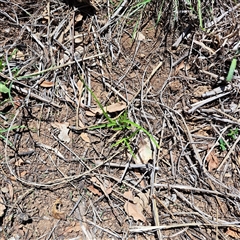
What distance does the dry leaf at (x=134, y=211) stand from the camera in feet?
6.42

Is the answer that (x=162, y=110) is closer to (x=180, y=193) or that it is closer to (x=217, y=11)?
(x=180, y=193)

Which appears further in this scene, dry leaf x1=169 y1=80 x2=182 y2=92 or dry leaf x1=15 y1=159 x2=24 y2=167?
dry leaf x1=169 y1=80 x2=182 y2=92

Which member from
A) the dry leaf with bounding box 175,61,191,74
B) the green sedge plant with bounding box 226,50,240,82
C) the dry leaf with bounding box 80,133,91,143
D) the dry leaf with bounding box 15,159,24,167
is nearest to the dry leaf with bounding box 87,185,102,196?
the dry leaf with bounding box 80,133,91,143

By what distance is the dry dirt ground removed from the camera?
6.48 ft

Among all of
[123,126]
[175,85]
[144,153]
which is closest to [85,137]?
[123,126]

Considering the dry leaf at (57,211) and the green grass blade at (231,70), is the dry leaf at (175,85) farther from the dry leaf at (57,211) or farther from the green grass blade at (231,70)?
the dry leaf at (57,211)

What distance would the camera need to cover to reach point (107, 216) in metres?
1.98

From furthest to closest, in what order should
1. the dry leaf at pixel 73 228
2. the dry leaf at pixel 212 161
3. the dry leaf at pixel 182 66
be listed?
1. the dry leaf at pixel 182 66
2. the dry leaf at pixel 212 161
3. the dry leaf at pixel 73 228

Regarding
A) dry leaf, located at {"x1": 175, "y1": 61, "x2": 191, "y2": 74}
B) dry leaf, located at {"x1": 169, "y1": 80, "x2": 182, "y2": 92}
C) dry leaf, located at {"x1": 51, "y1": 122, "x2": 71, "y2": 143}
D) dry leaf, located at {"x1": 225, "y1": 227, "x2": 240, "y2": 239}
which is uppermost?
dry leaf, located at {"x1": 175, "y1": 61, "x2": 191, "y2": 74}

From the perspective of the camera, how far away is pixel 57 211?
1951 millimetres

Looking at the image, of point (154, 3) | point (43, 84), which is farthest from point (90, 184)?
point (154, 3)

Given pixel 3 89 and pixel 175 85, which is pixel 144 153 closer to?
pixel 175 85

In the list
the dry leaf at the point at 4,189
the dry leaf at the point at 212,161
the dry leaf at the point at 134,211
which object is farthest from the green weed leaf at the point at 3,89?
the dry leaf at the point at 212,161

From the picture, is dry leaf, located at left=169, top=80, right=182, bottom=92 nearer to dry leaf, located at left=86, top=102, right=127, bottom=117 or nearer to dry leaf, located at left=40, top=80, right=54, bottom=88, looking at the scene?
dry leaf, located at left=86, top=102, right=127, bottom=117
